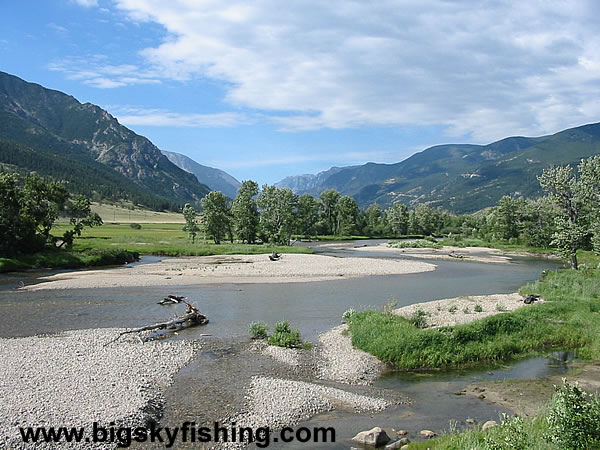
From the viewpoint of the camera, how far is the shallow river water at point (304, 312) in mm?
16125

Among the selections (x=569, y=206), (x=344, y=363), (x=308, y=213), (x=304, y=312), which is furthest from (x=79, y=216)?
(x=308, y=213)

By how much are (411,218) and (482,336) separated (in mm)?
148162

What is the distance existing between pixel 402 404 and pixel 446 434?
299 cm

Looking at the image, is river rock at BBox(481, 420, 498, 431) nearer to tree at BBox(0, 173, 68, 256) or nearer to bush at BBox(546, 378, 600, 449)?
bush at BBox(546, 378, 600, 449)

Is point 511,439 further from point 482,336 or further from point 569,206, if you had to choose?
point 569,206

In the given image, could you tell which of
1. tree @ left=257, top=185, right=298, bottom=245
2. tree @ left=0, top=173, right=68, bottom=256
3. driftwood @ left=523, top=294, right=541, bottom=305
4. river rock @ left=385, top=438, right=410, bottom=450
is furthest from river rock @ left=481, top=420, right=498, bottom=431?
tree @ left=257, top=185, right=298, bottom=245

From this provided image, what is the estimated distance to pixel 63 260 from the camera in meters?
61.2

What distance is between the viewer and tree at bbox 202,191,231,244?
97.1 metres

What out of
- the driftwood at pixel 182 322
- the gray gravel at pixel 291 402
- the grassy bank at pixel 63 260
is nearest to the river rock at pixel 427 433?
the gray gravel at pixel 291 402

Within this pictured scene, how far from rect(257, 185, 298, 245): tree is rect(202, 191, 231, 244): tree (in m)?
Result: 8.50

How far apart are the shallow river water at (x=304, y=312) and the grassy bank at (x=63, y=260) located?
6360 mm

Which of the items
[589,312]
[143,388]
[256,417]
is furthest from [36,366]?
[589,312]

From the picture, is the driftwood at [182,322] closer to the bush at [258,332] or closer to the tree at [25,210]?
the bush at [258,332]

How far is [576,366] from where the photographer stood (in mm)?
21266
